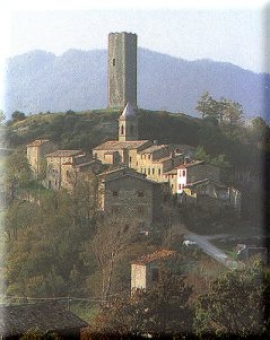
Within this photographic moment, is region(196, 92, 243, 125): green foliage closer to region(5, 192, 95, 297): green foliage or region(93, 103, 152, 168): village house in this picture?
region(93, 103, 152, 168): village house

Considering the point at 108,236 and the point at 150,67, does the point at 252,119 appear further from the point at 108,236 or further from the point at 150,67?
the point at 108,236

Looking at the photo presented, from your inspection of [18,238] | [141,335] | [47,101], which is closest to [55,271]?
[18,238]

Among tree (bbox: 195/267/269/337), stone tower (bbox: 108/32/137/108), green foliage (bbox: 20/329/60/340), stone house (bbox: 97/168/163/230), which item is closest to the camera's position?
green foliage (bbox: 20/329/60/340)

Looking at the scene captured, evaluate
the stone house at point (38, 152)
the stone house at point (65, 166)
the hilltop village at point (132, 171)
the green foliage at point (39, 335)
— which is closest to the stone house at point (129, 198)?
the hilltop village at point (132, 171)

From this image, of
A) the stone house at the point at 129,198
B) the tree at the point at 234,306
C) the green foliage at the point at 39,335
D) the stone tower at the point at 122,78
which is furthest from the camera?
the stone tower at the point at 122,78

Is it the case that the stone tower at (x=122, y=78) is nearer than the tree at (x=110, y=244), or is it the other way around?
the tree at (x=110, y=244)

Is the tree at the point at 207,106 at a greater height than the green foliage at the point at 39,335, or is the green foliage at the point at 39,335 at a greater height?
the tree at the point at 207,106

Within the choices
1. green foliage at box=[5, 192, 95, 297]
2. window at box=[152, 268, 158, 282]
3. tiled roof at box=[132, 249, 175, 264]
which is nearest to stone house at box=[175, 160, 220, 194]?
tiled roof at box=[132, 249, 175, 264]

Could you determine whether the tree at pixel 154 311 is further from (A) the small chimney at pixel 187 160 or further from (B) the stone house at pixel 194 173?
(A) the small chimney at pixel 187 160
